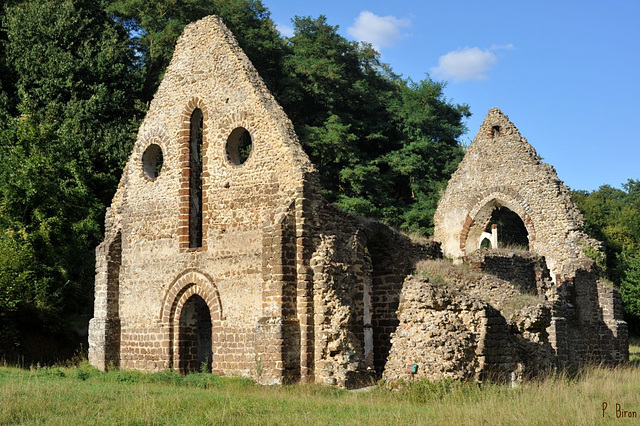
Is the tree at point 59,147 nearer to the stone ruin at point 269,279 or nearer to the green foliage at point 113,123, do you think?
the green foliage at point 113,123

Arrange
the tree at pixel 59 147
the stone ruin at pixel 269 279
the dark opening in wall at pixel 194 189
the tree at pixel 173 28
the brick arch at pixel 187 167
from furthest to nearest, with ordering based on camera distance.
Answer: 1. the tree at pixel 173 28
2. the tree at pixel 59 147
3. the dark opening in wall at pixel 194 189
4. the brick arch at pixel 187 167
5. the stone ruin at pixel 269 279

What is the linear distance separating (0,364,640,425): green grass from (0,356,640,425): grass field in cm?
1

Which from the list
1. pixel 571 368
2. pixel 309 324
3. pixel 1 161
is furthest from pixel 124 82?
pixel 571 368

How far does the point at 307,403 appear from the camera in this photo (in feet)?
35.7

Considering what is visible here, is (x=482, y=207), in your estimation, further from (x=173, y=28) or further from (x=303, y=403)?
(x=303, y=403)

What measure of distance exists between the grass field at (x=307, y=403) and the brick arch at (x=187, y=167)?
11.9ft

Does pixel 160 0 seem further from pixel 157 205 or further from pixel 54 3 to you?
pixel 157 205

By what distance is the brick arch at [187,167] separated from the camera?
51.2 ft

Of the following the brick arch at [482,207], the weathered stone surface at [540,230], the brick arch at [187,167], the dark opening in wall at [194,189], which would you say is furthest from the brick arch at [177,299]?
the brick arch at [482,207]

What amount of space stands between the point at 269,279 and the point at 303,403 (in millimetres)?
3402

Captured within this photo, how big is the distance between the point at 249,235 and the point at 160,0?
1549 cm

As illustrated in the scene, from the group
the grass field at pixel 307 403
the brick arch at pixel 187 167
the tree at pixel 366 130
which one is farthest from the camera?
the tree at pixel 366 130

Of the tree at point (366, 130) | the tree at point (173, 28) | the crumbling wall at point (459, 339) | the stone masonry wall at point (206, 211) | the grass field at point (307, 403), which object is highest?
the tree at point (173, 28)

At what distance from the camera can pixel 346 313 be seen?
13656mm
